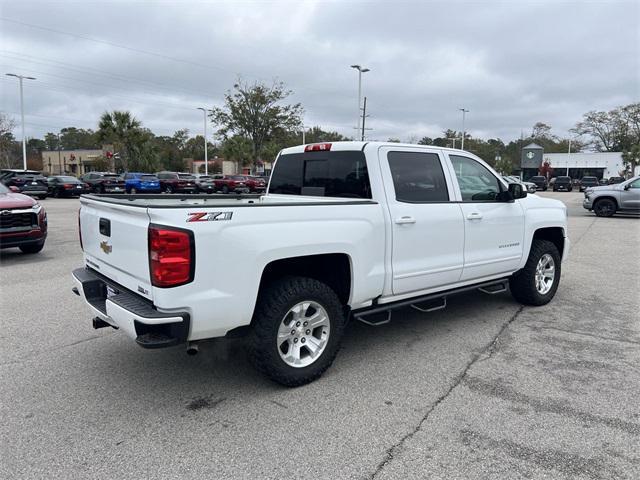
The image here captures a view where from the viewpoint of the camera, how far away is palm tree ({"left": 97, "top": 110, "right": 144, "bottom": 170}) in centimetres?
4631

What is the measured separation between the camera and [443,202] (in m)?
4.77

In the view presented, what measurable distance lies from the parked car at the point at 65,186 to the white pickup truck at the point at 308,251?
27202mm

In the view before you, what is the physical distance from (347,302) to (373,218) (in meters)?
0.74

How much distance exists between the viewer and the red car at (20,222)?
8.49 m

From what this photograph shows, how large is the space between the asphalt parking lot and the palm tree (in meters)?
45.1

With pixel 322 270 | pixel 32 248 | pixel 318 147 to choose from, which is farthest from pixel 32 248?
pixel 322 270

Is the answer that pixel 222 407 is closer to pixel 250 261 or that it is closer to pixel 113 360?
pixel 250 261

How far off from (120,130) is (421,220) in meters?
47.7

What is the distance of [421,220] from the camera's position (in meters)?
4.45

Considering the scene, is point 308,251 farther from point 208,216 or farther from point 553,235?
point 553,235

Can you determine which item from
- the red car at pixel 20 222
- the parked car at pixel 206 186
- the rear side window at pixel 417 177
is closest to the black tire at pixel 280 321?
the rear side window at pixel 417 177

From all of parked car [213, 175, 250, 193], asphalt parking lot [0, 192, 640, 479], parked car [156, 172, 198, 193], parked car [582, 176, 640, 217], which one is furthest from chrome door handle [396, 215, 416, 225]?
parked car [156, 172, 198, 193]

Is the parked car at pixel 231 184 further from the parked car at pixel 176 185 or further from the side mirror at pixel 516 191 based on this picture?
the side mirror at pixel 516 191

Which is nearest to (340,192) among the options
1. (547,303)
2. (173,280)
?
(173,280)
